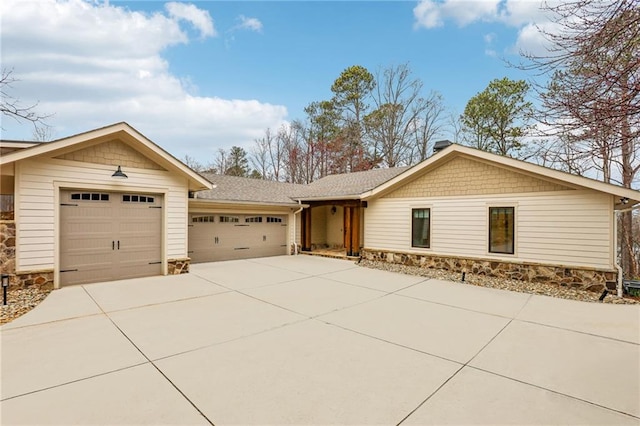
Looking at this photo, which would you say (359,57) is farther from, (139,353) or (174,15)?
(139,353)

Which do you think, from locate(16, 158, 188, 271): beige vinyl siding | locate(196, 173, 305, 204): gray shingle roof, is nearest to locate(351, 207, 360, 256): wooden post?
locate(196, 173, 305, 204): gray shingle roof

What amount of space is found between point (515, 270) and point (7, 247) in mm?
12491

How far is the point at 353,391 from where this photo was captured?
2.99 meters

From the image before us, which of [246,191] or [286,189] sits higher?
[286,189]

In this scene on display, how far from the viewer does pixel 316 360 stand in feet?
12.0

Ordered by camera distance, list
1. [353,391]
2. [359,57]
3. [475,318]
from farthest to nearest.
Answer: [359,57]
[475,318]
[353,391]

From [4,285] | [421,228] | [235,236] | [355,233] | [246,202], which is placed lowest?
[4,285]

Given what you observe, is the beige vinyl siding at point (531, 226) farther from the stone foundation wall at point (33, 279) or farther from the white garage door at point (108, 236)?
the stone foundation wall at point (33, 279)

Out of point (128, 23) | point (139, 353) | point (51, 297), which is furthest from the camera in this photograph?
point (128, 23)

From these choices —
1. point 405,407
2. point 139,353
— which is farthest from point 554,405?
point 139,353

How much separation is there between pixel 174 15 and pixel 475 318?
40.6 ft

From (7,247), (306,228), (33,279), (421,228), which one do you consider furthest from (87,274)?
(421,228)

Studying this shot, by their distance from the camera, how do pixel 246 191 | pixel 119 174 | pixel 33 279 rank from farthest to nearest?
pixel 246 191 < pixel 119 174 < pixel 33 279

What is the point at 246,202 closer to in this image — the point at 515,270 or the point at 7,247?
the point at 7,247
